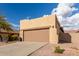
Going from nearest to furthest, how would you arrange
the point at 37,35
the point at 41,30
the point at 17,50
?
the point at 17,50 < the point at 41,30 < the point at 37,35

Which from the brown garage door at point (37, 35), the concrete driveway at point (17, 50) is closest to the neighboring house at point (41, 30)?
the brown garage door at point (37, 35)

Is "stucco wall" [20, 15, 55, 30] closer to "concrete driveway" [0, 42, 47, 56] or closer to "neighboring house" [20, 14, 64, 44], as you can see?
"neighboring house" [20, 14, 64, 44]

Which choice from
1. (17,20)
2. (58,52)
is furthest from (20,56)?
(17,20)

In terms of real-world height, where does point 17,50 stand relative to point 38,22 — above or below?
below

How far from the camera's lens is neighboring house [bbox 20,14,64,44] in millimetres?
26109

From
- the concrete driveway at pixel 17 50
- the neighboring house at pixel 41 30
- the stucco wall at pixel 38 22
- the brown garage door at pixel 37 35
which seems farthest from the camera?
the brown garage door at pixel 37 35

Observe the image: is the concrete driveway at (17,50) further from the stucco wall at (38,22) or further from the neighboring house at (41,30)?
the stucco wall at (38,22)

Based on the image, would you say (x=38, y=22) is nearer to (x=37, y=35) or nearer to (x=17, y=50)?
(x=37, y=35)

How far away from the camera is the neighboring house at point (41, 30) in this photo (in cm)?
2611

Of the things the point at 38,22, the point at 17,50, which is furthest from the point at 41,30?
the point at 17,50

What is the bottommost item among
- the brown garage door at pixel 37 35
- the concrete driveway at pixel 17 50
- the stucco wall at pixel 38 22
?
the concrete driveway at pixel 17 50

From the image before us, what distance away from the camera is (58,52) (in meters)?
16.0

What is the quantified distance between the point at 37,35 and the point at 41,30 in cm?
109

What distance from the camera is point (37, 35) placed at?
96.1ft
